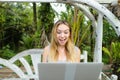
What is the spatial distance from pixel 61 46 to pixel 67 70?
81cm

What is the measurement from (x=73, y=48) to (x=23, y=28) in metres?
6.33

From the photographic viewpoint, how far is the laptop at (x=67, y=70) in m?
1.99

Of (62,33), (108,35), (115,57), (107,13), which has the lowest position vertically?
(115,57)

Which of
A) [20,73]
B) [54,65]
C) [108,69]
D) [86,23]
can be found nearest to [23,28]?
[86,23]

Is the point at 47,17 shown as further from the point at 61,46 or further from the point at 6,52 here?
the point at 61,46

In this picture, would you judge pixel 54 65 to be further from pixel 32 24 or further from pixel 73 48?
pixel 32 24

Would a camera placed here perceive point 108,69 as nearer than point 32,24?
Yes

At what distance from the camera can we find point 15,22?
9078 mm

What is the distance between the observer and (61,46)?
2.81 meters

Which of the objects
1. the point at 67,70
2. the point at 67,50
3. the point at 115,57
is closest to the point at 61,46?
the point at 67,50

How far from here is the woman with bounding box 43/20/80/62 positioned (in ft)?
8.73

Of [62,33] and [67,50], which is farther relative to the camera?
[67,50]

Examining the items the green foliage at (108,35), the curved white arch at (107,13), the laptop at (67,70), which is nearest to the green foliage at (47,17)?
the green foliage at (108,35)

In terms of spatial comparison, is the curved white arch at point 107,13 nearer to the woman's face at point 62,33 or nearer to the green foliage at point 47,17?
the woman's face at point 62,33
